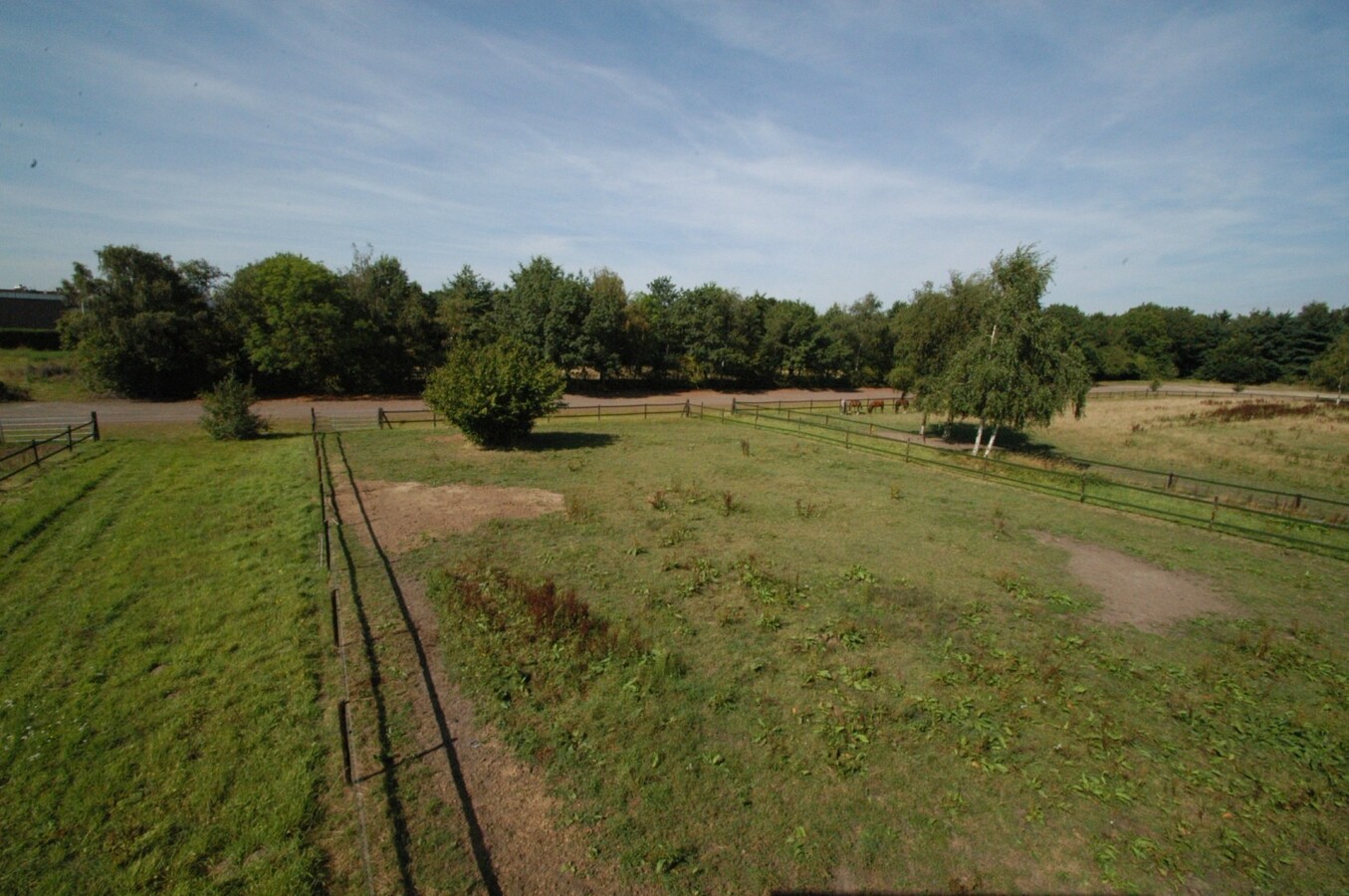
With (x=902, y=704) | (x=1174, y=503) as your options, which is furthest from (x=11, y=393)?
(x=1174, y=503)

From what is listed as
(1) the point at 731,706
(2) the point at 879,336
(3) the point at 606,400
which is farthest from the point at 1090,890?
(2) the point at 879,336

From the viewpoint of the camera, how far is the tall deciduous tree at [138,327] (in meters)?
35.5

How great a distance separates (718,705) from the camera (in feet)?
26.0

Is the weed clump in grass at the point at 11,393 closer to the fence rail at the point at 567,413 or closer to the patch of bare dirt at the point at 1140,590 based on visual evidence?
the fence rail at the point at 567,413

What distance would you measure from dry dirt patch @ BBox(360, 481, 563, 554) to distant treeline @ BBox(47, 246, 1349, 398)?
38.7 ft

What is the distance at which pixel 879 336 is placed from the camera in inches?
2657

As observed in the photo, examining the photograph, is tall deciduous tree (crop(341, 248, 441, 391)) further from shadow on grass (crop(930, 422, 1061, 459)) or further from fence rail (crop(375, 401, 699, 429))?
shadow on grass (crop(930, 422, 1061, 459))

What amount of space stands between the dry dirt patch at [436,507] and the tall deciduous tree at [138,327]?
98.4 ft

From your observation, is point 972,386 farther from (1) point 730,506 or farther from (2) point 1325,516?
(1) point 730,506

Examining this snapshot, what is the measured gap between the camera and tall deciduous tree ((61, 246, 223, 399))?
3547 centimetres

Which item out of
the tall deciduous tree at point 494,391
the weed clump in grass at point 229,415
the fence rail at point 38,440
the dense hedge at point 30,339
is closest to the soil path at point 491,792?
the tall deciduous tree at point 494,391

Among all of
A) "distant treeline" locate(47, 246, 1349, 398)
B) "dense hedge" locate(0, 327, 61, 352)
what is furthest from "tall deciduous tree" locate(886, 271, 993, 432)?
"dense hedge" locate(0, 327, 61, 352)

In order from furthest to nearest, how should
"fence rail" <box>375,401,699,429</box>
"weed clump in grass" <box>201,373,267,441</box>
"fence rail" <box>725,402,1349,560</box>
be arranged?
"fence rail" <box>375,401,699,429</box>, "weed clump in grass" <box>201,373,267,441</box>, "fence rail" <box>725,402,1349,560</box>

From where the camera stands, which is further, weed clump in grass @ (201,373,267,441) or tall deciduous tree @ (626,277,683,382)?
tall deciduous tree @ (626,277,683,382)
